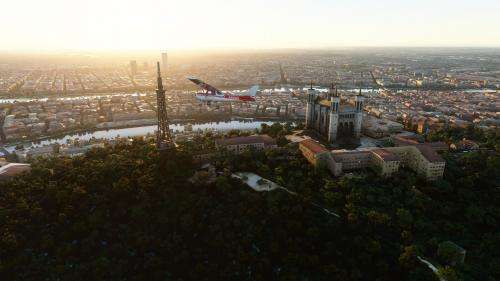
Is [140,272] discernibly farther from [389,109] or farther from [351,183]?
[389,109]

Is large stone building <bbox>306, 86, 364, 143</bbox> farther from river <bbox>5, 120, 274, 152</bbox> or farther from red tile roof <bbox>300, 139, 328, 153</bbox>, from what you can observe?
river <bbox>5, 120, 274, 152</bbox>

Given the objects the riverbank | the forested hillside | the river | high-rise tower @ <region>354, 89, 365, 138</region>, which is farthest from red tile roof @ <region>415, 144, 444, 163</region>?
the riverbank

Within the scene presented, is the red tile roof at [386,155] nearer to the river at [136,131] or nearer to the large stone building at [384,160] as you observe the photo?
the large stone building at [384,160]

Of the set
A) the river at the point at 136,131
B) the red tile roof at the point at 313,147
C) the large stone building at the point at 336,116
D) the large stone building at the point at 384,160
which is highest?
the large stone building at the point at 336,116

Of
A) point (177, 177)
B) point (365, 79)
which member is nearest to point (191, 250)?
point (177, 177)

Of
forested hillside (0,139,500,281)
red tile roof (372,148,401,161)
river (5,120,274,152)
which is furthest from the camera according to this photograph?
river (5,120,274,152)

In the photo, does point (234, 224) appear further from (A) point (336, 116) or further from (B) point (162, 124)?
(A) point (336, 116)

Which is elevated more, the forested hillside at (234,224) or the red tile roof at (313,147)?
the red tile roof at (313,147)

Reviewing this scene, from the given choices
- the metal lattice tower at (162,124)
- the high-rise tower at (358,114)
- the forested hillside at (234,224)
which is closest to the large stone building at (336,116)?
the high-rise tower at (358,114)
